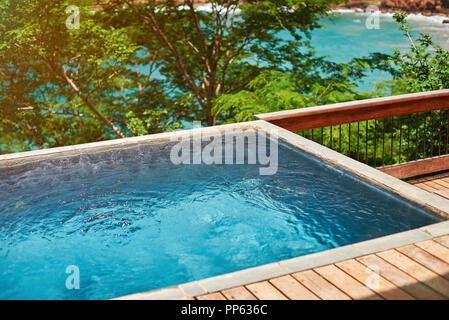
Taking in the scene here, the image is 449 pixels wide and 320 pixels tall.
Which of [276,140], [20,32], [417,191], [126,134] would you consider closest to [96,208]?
[276,140]

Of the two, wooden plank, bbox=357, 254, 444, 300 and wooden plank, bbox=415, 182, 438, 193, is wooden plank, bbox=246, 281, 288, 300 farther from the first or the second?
wooden plank, bbox=415, 182, 438, 193

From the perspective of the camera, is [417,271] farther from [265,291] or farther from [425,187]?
[425,187]

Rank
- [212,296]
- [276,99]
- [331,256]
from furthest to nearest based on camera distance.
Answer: [276,99] → [331,256] → [212,296]

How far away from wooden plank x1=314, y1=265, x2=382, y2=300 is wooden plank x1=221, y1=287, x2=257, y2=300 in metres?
0.39

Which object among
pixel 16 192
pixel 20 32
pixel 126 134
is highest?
pixel 20 32

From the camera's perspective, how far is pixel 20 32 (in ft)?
28.0

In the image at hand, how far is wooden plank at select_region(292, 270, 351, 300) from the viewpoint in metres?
2.08

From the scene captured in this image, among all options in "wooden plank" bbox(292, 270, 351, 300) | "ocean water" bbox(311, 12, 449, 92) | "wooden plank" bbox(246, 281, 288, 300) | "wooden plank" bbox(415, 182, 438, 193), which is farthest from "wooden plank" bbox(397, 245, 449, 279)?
"ocean water" bbox(311, 12, 449, 92)

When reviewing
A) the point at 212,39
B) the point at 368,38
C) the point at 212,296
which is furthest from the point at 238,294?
the point at 368,38

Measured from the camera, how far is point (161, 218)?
3.99 m

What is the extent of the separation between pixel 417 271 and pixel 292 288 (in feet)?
2.01
